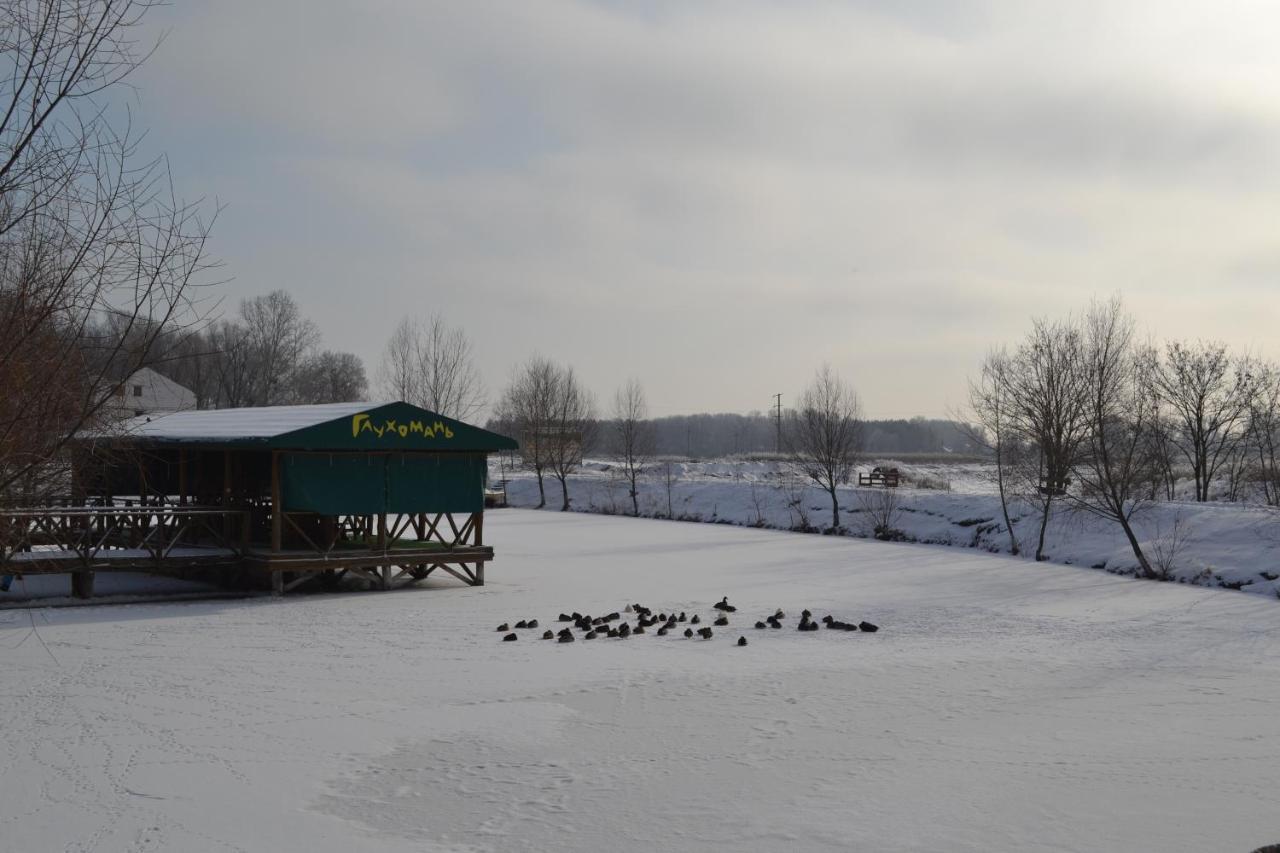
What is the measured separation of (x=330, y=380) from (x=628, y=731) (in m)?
84.2

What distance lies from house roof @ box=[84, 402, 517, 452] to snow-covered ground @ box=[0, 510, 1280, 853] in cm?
284

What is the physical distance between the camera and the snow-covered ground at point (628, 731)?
7.41 meters

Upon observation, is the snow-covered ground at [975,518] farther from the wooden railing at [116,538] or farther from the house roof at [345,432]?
the wooden railing at [116,538]

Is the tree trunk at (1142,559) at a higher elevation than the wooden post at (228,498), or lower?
lower

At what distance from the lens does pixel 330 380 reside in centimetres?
8969

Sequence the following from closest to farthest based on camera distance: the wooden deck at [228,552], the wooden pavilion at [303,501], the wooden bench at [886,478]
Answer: the wooden deck at [228,552] → the wooden pavilion at [303,501] → the wooden bench at [886,478]

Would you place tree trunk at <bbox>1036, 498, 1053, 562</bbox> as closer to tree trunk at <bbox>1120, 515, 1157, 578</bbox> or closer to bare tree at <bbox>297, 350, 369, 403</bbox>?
tree trunk at <bbox>1120, 515, 1157, 578</bbox>

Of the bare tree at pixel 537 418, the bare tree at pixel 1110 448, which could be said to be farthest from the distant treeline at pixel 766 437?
the bare tree at pixel 1110 448

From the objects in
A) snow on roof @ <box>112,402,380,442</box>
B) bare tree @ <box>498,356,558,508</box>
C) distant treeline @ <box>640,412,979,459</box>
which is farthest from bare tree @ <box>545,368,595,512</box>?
distant treeline @ <box>640,412,979,459</box>

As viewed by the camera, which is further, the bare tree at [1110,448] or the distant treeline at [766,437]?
the distant treeline at [766,437]

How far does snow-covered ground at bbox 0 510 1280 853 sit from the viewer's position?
7414mm

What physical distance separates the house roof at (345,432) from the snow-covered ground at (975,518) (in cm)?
1599

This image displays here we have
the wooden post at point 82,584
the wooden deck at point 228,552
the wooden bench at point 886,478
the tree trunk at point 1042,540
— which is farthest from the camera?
the wooden bench at point 886,478

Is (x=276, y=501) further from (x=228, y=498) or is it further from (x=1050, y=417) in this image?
(x=1050, y=417)
